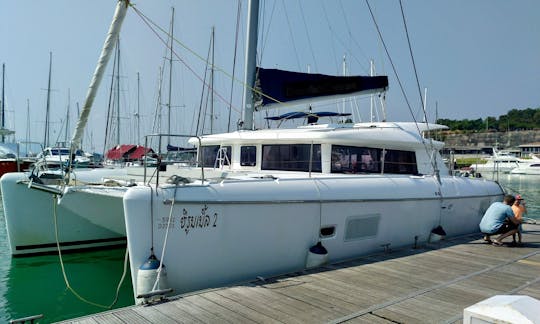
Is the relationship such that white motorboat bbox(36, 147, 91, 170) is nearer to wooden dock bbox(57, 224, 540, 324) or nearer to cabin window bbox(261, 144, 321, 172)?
wooden dock bbox(57, 224, 540, 324)

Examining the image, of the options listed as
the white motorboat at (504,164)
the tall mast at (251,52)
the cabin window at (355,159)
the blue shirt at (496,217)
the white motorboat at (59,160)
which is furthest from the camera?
the white motorboat at (504,164)

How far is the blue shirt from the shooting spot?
334 inches

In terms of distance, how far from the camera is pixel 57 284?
316 inches

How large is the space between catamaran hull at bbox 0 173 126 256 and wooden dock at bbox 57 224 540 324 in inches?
158

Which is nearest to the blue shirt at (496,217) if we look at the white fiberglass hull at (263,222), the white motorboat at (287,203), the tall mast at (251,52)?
the white motorboat at (287,203)

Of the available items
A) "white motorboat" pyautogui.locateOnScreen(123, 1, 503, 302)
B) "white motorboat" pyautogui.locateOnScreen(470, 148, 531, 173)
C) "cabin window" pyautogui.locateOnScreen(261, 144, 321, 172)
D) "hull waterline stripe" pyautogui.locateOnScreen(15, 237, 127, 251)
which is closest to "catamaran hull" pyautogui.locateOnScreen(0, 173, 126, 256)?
"hull waterline stripe" pyautogui.locateOnScreen(15, 237, 127, 251)

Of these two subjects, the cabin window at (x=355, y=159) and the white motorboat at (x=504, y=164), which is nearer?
the cabin window at (x=355, y=159)

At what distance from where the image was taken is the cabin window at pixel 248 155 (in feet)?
28.7

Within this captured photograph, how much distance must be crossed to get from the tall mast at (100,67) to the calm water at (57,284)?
2669 millimetres

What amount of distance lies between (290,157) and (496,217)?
4.41m

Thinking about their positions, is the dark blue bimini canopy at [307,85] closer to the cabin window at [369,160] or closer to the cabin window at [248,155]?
the cabin window at [248,155]

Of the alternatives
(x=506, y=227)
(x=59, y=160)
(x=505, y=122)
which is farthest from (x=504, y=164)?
(x=59, y=160)

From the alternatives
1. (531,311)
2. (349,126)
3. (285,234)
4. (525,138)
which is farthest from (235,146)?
(525,138)

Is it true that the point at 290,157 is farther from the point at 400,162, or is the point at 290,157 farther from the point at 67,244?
the point at 67,244
